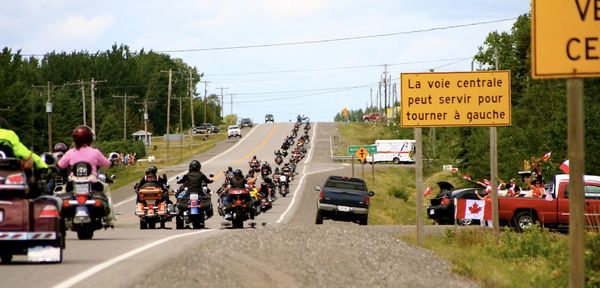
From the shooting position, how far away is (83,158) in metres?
15.9

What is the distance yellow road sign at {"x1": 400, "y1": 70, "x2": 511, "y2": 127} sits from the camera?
75.7 ft

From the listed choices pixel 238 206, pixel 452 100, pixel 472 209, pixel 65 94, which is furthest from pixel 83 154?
pixel 65 94

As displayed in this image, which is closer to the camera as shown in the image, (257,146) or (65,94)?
(257,146)

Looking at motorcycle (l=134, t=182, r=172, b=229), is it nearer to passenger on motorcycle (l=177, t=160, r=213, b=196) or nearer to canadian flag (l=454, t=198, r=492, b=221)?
passenger on motorcycle (l=177, t=160, r=213, b=196)

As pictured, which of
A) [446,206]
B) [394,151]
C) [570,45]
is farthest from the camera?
[394,151]

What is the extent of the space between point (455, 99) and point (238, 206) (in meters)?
6.35

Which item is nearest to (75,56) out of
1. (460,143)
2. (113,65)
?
(113,65)

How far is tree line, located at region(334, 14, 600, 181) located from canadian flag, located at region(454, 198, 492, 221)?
16696 millimetres

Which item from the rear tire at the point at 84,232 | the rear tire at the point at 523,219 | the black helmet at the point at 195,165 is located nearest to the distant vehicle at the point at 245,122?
the rear tire at the point at 523,219

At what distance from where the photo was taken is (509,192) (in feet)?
121

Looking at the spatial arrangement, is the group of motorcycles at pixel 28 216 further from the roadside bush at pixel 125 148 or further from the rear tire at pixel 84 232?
the roadside bush at pixel 125 148

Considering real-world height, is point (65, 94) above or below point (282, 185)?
above

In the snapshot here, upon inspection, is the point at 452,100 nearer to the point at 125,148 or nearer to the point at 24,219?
the point at 24,219

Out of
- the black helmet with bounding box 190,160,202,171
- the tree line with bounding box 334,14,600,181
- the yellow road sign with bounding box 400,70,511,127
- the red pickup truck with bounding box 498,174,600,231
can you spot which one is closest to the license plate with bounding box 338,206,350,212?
the red pickup truck with bounding box 498,174,600,231
